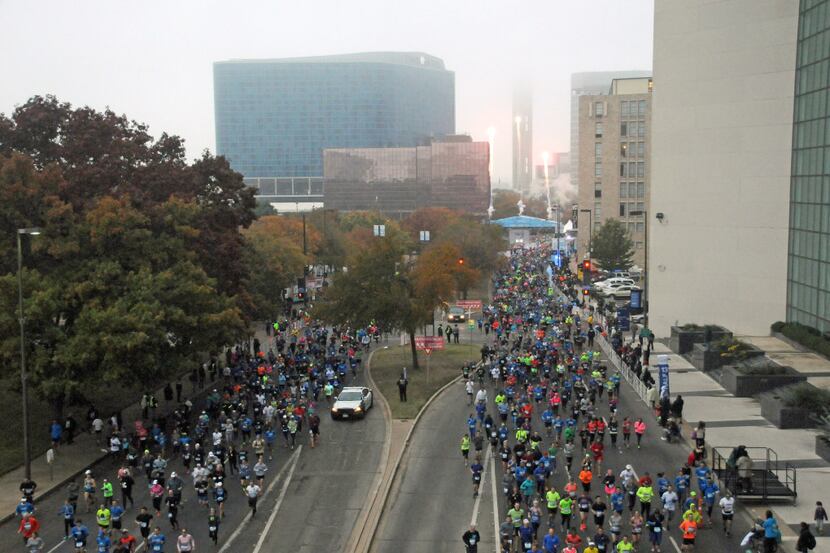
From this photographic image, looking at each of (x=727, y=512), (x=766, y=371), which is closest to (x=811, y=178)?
(x=766, y=371)

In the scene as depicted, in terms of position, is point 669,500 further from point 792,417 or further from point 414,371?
point 414,371

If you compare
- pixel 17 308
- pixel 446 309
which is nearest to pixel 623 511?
pixel 17 308

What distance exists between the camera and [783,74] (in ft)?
164

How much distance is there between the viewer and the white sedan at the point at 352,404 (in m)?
37.4

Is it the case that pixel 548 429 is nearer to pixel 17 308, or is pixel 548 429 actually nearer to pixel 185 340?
pixel 185 340

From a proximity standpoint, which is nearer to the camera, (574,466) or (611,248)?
(574,466)

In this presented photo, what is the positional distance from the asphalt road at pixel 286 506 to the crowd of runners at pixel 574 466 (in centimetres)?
403

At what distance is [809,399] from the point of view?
32.9m

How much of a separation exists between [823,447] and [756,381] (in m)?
10.0

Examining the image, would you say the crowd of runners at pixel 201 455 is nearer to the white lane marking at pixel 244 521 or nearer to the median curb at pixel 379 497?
the white lane marking at pixel 244 521

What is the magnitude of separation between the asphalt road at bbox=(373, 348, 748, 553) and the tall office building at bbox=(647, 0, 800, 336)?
18.7 m

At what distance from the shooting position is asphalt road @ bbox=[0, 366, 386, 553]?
2344 cm

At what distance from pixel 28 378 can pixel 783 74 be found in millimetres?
41997

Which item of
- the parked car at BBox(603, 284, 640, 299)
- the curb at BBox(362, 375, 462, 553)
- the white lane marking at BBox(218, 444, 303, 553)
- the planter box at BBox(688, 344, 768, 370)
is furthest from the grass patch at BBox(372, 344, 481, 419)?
the parked car at BBox(603, 284, 640, 299)
